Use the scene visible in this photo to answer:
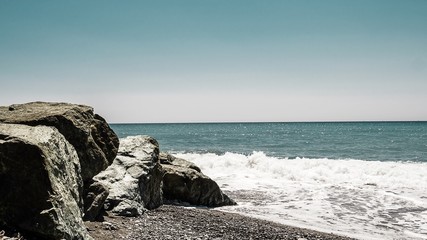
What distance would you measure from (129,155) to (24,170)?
29.6ft

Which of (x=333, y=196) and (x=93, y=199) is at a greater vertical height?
(x=93, y=199)

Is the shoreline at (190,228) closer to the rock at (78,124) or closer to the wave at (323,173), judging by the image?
the rock at (78,124)

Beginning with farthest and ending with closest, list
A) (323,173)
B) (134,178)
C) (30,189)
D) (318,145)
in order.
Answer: (318,145) → (323,173) → (134,178) → (30,189)

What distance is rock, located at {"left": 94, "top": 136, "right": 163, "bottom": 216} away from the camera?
13.0 m

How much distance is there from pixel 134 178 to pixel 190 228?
11.7ft

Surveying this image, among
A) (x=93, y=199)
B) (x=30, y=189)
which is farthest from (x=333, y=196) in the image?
(x=30, y=189)

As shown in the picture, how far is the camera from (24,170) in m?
6.71

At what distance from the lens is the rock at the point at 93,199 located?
34.9 ft

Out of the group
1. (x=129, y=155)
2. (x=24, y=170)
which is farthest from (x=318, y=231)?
(x=24, y=170)

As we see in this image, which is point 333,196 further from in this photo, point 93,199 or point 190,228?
point 93,199

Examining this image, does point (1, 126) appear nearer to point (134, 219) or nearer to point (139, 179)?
point (134, 219)

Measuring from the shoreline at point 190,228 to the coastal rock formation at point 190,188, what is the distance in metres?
2.70

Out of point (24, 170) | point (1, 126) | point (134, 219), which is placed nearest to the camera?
point (24, 170)

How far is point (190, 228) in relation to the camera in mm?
12078
